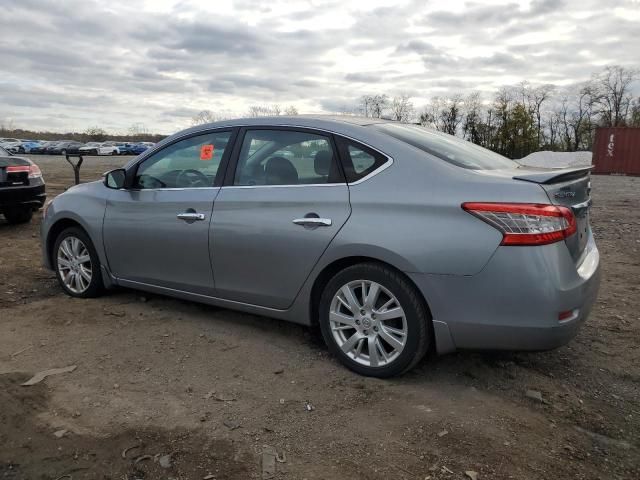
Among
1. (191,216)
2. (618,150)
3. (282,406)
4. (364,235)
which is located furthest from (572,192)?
(618,150)

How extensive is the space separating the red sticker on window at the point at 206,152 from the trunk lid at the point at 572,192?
2.20m

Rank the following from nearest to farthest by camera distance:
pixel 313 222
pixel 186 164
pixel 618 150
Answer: pixel 313 222 → pixel 186 164 → pixel 618 150

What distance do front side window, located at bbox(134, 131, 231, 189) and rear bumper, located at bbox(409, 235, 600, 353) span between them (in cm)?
187

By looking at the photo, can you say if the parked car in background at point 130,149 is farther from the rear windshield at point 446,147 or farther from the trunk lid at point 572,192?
the trunk lid at point 572,192

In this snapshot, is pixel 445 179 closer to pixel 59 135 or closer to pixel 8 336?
pixel 8 336

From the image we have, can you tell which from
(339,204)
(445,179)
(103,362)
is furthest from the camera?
(103,362)

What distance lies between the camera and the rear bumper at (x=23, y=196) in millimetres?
8320

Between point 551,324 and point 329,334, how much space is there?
132 centimetres

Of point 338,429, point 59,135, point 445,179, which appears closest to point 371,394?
point 338,429

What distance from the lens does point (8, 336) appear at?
4.22 m

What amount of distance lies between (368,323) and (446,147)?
1273mm

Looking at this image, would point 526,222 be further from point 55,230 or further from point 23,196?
point 23,196

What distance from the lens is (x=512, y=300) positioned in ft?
9.66

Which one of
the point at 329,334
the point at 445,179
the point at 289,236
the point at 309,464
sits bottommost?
the point at 309,464
